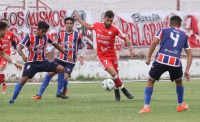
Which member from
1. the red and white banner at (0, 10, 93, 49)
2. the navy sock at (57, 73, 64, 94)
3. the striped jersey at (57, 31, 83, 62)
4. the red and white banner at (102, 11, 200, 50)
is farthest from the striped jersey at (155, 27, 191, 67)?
the red and white banner at (102, 11, 200, 50)

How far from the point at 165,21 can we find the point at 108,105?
48.2ft

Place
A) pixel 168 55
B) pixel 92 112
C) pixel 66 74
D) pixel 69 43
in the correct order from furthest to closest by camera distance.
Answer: pixel 69 43, pixel 66 74, pixel 92 112, pixel 168 55

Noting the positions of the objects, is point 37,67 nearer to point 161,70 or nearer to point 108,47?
point 108,47

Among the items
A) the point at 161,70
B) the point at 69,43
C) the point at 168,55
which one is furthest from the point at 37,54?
the point at 168,55

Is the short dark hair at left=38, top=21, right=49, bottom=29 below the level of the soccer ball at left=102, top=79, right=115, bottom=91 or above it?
above

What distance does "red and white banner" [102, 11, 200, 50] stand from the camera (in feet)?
76.8

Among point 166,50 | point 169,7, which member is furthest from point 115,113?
point 169,7

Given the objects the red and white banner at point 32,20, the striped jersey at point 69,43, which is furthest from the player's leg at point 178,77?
the red and white banner at point 32,20

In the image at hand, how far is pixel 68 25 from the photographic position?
12242 millimetres

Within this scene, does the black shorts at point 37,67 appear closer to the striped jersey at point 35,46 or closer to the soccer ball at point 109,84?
the striped jersey at point 35,46

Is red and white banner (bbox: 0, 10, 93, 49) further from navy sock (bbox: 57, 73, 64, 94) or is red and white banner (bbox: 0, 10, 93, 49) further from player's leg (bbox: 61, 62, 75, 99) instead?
navy sock (bbox: 57, 73, 64, 94)

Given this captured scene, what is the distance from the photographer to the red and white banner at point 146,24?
23.4 meters

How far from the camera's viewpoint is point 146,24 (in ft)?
77.8

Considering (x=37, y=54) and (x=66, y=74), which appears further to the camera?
(x=66, y=74)
